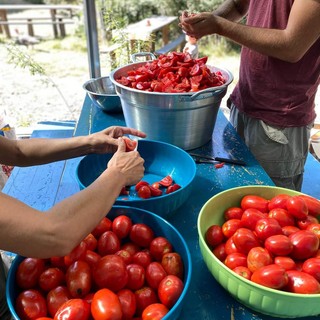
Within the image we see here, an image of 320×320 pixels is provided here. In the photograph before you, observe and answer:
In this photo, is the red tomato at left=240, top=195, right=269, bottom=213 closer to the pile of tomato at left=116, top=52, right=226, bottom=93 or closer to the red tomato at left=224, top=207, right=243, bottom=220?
the red tomato at left=224, top=207, right=243, bottom=220

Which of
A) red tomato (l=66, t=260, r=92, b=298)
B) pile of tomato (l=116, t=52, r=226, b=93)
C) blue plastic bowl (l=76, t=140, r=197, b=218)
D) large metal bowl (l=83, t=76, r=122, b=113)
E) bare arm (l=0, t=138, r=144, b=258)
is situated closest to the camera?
bare arm (l=0, t=138, r=144, b=258)

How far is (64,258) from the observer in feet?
2.98

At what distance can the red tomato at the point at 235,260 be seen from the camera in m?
0.88

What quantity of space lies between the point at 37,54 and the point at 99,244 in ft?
25.9

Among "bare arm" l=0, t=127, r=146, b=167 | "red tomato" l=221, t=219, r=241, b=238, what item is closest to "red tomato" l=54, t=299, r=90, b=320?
"red tomato" l=221, t=219, r=241, b=238

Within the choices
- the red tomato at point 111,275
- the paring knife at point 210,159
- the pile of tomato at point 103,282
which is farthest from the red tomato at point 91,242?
the paring knife at point 210,159

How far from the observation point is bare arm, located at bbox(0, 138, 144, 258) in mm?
719

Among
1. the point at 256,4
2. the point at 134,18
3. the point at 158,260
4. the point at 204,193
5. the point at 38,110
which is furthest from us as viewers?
the point at 134,18

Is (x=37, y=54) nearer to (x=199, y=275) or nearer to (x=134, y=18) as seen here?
(x=134, y=18)

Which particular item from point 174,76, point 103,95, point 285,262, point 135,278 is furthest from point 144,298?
point 103,95

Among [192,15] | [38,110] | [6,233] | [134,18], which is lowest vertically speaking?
[38,110]

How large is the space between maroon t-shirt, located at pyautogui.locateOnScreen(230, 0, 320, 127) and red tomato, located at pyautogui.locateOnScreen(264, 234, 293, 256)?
0.97 m

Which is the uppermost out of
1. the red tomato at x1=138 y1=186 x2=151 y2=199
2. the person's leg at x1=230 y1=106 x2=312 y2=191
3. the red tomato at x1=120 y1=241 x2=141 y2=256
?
the red tomato at x1=120 y1=241 x2=141 y2=256

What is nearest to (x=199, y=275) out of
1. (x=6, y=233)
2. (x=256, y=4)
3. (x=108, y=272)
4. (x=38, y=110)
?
(x=108, y=272)
